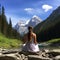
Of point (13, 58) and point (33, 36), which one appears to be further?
point (33, 36)

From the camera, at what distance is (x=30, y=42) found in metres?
16.2

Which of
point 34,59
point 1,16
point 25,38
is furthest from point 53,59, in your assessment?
point 1,16

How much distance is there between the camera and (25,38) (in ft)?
53.4

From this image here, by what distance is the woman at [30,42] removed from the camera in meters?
15.9

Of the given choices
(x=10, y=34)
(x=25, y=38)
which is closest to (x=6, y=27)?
(x=10, y=34)

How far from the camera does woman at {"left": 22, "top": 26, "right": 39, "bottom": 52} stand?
1590cm

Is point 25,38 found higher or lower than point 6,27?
lower

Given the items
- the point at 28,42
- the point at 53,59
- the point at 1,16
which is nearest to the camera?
the point at 53,59

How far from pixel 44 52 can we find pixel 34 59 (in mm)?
1997

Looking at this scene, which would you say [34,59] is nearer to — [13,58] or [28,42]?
[13,58]

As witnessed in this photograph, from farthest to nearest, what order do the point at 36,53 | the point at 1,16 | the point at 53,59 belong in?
1. the point at 1,16
2. the point at 36,53
3. the point at 53,59

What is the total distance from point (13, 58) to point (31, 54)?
1.58 m

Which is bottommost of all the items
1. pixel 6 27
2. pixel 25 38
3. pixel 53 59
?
pixel 53 59

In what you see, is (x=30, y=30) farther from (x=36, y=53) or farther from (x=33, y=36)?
(x=36, y=53)
